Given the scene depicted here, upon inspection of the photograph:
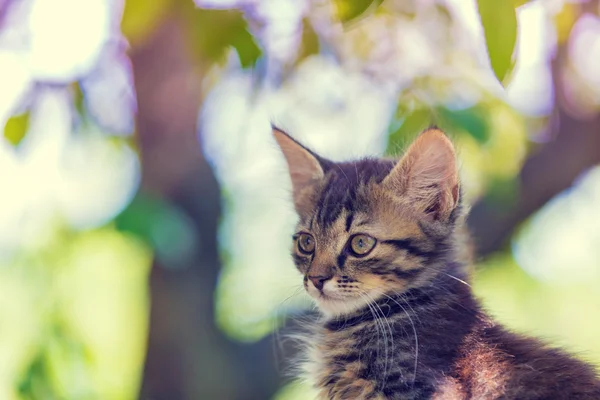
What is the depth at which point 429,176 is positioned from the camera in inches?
69.9

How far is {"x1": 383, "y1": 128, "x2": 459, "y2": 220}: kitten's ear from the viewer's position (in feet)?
5.59

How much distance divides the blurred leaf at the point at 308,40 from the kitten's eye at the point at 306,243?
61 centimetres

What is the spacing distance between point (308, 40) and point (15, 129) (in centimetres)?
91

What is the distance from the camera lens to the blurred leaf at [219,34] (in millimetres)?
1553

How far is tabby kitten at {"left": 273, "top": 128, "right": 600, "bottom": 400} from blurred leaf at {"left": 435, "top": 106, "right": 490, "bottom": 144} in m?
0.30

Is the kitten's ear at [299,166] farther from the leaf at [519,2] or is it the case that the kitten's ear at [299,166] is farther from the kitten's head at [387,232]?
the leaf at [519,2]

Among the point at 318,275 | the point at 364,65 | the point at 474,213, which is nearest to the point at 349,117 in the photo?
the point at 364,65

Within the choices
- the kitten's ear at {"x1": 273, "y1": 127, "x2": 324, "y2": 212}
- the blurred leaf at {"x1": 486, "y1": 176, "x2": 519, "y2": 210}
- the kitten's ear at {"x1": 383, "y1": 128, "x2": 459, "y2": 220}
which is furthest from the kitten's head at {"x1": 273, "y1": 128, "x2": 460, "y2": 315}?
the blurred leaf at {"x1": 486, "y1": 176, "x2": 519, "y2": 210}


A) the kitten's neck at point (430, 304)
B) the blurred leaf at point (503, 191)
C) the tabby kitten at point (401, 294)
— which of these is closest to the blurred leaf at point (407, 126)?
the tabby kitten at point (401, 294)

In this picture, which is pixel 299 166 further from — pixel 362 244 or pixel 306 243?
pixel 362 244

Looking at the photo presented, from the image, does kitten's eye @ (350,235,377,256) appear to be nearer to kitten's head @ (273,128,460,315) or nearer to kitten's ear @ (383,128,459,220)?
kitten's head @ (273,128,460,315)

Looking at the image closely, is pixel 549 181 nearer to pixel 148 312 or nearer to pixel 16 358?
pixel 148 312

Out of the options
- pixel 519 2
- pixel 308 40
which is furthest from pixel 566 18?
pixel 519 2

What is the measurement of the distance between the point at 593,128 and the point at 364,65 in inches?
43.8
